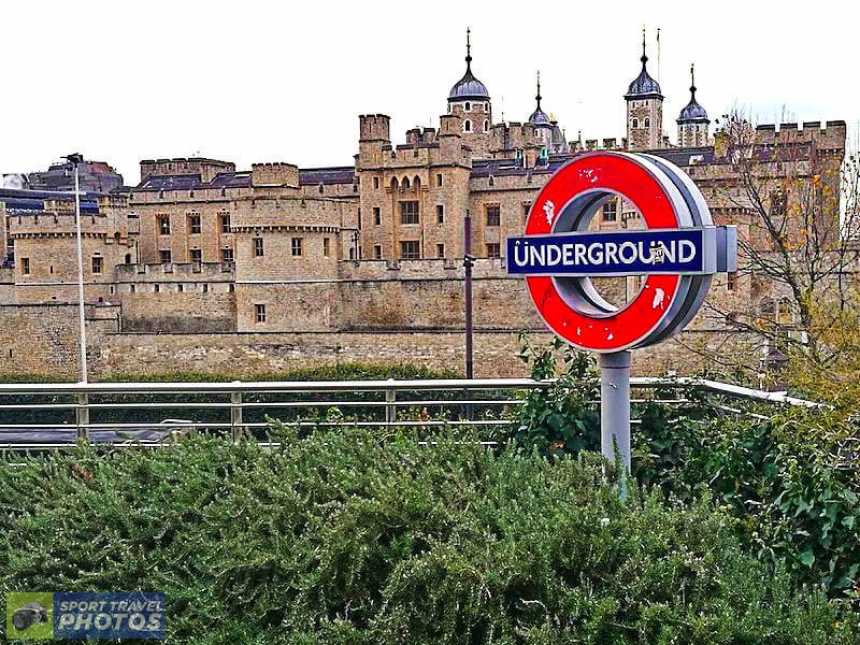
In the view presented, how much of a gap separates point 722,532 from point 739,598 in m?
0.57

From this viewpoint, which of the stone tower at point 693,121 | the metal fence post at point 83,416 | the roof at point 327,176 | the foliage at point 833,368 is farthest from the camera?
the stone tower at point 693,121

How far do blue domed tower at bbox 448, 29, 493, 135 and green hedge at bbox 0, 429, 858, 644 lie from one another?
186 ft

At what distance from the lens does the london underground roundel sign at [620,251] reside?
6.07 metres

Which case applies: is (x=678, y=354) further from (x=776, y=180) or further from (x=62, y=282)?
(x=62, y=282)

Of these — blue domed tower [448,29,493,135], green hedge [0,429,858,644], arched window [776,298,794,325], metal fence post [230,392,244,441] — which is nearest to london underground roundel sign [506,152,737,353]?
green hedge [0,429,858,644]

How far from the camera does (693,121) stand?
74375 mm

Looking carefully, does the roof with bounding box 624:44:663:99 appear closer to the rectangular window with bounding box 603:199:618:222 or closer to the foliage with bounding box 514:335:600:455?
the rectangular window with bounding box 603:199:618:222

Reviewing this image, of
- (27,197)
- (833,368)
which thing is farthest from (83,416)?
(27,197)

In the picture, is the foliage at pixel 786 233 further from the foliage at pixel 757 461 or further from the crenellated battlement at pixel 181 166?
the crenellated battlement at pixel 181 166

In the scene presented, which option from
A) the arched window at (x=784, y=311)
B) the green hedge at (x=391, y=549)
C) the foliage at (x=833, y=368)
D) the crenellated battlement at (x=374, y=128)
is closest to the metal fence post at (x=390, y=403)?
the green hedge at (x=391, y=549)

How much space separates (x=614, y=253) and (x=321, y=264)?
114 feet

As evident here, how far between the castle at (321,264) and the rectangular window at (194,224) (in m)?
0.14

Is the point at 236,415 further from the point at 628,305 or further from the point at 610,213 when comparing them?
the point at 610,213

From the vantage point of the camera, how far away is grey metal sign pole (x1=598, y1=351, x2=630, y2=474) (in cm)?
644
